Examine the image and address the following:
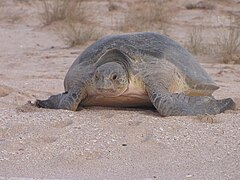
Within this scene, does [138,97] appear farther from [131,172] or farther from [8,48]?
[8,48]

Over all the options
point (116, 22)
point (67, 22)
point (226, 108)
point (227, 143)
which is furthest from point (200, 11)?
point (227, 143)

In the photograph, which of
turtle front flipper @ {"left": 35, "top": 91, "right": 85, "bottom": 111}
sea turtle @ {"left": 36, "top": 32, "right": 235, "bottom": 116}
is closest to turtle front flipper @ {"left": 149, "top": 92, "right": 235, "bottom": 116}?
sea turtle @ {"left": 36, "top": 32, "right": 235, "bottom": 116}

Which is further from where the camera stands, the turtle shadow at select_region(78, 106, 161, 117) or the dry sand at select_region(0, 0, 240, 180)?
the turtle shadow at select_region(78, 106, 161, 117)

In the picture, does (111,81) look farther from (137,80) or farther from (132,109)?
(132,109)

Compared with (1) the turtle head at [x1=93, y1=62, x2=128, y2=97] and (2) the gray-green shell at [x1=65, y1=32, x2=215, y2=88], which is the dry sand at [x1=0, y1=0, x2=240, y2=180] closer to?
(1) the turtle head at [x1=93, y1=62, x2=128, y2=97]

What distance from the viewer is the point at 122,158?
13.1ft

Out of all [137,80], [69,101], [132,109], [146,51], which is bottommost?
[132,109]

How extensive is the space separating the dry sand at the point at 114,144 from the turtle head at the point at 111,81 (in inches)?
6.2

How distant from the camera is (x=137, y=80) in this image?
5.12 metres

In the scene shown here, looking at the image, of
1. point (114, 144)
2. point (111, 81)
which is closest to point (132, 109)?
point (111, 81)

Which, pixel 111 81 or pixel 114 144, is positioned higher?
pixel 111 81

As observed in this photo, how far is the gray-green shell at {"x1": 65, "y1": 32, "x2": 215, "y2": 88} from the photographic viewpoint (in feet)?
17.3

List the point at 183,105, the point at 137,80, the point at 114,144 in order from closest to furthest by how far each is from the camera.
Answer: the point at 114,144
the point at 183,105
the point at 137,80

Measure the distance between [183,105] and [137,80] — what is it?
0.41 metres
